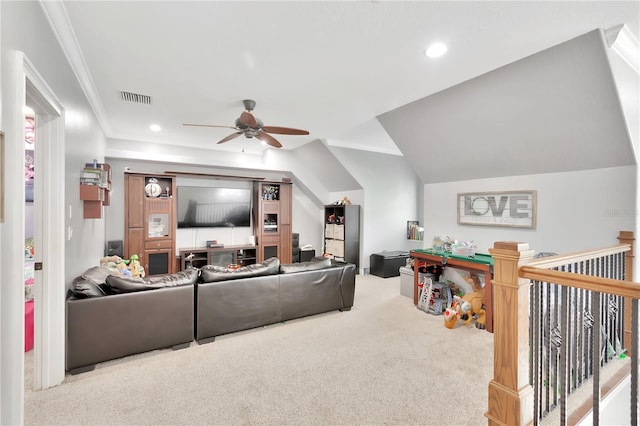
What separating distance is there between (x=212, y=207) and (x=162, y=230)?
3.36 ft

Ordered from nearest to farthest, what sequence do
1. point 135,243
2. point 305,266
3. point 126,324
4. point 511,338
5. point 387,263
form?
point 511,338, point 126,324, point 305,266, point 135,243, point 387,263

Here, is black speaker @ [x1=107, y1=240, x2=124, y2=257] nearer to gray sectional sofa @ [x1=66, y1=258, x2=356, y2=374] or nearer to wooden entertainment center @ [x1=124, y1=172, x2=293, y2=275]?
wooden entertainment center @ [x1=124, y1=172, x2=293, y2=275]

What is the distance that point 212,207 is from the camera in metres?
6.08

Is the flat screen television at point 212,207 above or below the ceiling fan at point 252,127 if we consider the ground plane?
below

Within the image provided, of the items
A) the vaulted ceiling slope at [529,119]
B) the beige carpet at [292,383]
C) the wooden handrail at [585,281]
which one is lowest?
the beige carpet at [292,383]

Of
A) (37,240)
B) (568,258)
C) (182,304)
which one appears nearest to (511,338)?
(568,258)

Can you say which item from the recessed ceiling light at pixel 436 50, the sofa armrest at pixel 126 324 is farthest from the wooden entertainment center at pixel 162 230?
the recessed ceiling light at pixel 436 50

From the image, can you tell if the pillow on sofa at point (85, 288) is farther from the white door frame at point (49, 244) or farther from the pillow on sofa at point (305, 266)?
the pillow on sofa at point (305, 266)

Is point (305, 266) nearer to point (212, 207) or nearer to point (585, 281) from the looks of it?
point (585, 281)

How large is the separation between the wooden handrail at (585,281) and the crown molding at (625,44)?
186cm

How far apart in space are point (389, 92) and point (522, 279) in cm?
232

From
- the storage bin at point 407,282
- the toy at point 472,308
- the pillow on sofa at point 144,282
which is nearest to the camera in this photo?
the pillow on sofa at point 144,282

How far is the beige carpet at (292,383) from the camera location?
1877mm

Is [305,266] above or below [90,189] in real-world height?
below
